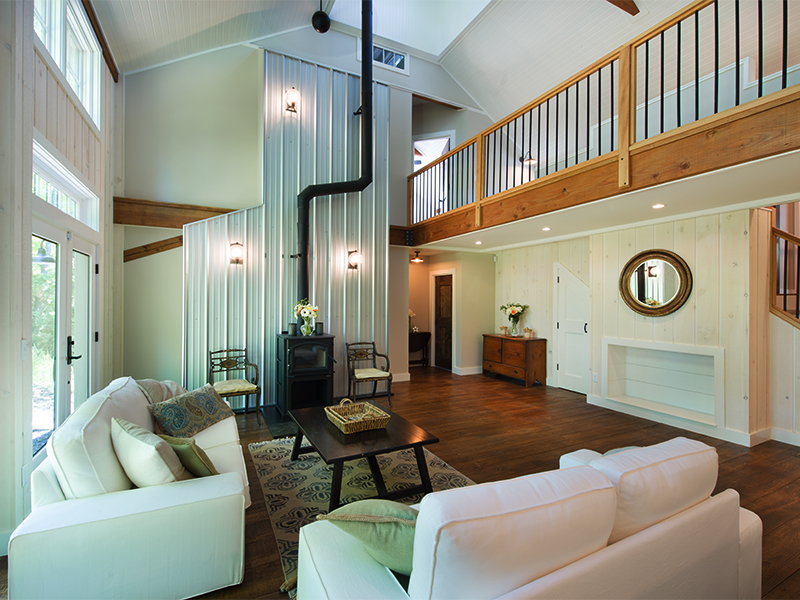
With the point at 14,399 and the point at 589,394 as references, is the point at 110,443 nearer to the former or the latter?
the point at 14,399

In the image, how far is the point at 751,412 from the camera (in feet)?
13.1

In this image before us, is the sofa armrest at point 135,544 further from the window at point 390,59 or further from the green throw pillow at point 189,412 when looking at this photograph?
the window at point 390,59

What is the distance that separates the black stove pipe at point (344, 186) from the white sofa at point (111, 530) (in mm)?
3451

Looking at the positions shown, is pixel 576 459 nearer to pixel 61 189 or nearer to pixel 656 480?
pixel 656 480

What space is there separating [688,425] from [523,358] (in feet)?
8.40

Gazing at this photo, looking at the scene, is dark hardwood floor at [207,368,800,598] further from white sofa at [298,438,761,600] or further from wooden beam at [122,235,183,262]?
wooden beam at [122,235,183,262]

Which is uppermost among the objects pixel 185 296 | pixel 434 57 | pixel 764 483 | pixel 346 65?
pixel 434 57

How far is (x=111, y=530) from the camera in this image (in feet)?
5.45

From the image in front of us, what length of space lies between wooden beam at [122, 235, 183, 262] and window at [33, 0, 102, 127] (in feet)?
4.87

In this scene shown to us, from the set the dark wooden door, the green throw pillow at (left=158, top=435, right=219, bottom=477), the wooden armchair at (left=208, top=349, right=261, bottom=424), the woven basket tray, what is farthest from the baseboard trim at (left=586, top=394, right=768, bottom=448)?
the green throw pillow at (left=158, top=435, right=219, bottom=477)

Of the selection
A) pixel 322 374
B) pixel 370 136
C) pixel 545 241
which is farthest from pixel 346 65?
pixel 322 374

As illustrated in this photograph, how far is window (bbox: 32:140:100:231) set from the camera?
112 inches

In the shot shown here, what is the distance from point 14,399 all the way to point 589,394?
19.7 ft

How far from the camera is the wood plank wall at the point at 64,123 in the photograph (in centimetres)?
263
